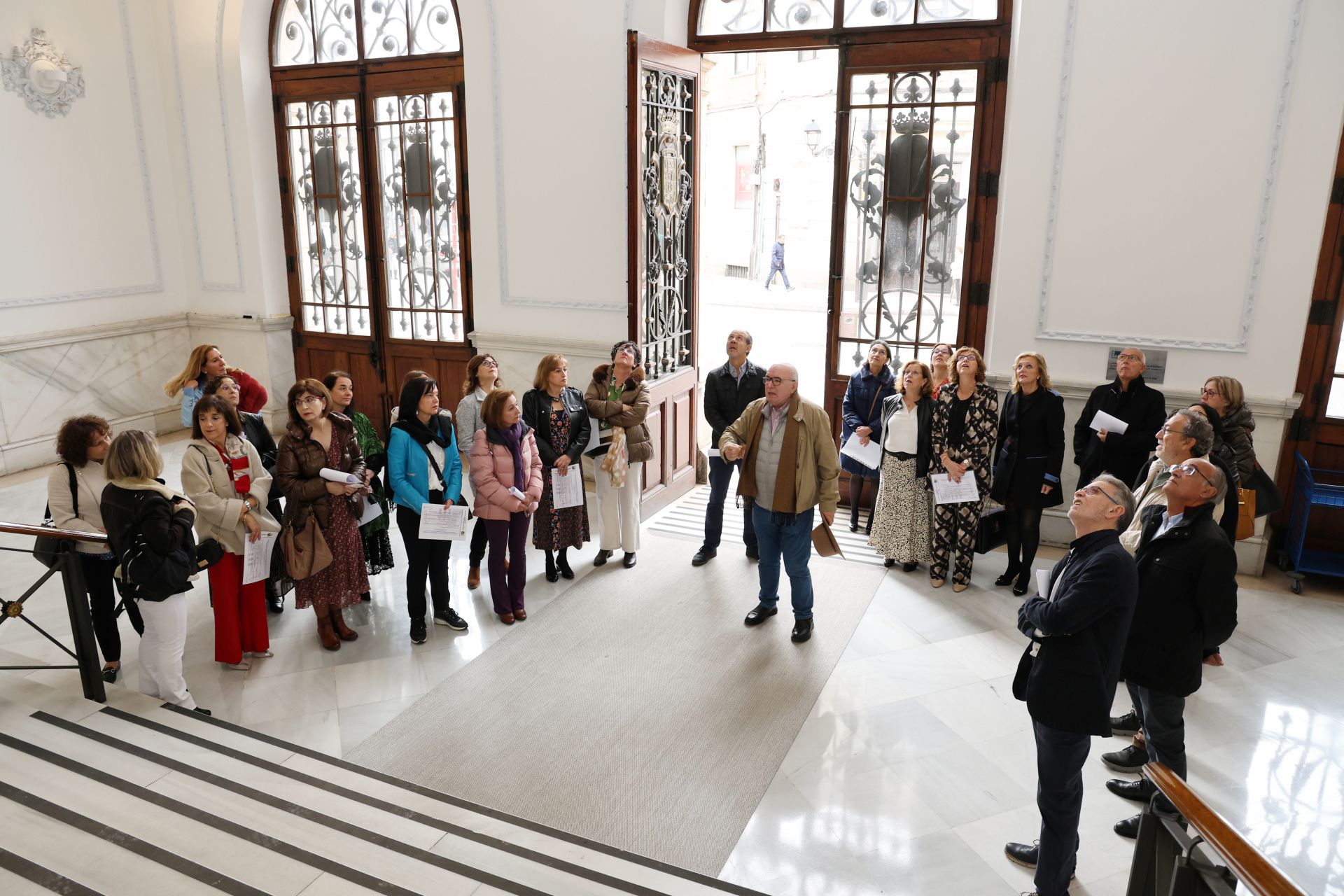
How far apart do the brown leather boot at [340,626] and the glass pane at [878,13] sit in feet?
17.7

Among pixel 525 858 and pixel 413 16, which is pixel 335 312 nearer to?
pixel 413 16

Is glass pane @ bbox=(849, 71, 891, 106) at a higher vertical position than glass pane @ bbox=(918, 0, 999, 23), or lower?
lower

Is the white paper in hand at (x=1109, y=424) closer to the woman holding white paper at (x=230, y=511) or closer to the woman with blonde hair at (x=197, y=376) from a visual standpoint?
the woman holding white paper at (x=230, y=511)

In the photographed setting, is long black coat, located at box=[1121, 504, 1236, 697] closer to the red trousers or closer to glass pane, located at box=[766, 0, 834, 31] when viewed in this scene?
the red trousers

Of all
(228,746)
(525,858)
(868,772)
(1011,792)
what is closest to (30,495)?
(228,746)

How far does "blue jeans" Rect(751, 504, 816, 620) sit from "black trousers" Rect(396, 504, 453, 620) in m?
1.77

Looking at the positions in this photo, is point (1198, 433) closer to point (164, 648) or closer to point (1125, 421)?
point (1125, 421)

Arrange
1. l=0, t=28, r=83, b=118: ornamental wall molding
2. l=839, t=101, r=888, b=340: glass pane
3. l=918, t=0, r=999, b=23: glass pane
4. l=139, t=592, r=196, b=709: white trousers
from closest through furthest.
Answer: l=139, t=592, r=196, b=709: white trousers
l=918, t=0, r=999, b=23: glass pane
l=839, t=101, r=888, b=340: glass pane
l=0, t=28, r=83, b=118: ornamental wall molding

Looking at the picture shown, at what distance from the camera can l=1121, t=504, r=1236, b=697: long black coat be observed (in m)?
3.40

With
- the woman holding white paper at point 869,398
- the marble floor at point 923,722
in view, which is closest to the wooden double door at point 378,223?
the marble floor at point 923,722

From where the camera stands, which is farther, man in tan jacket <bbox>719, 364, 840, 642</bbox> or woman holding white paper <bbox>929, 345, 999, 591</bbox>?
woman holding white paper <bbox>929, 345, 999, 591</bbox>

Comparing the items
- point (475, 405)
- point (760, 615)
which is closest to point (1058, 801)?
point (760, 615)

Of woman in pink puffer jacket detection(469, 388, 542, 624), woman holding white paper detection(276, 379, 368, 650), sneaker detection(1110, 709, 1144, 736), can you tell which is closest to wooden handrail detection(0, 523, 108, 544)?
woman holding white paper detection(276, 379, 368, 650)

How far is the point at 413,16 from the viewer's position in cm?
824
